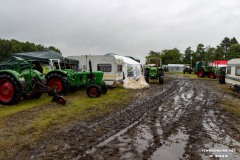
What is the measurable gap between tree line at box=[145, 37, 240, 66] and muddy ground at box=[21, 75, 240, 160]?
61.2 metres

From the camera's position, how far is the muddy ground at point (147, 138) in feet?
15.9

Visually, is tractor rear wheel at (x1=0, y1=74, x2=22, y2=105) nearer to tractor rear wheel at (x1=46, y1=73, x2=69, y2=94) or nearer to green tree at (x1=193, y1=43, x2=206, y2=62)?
tractor rear wheel at (x1=46, y1=73, x2=69, y2=94)

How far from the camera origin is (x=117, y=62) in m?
16.6

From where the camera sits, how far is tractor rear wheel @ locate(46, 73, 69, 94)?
12406 millimetres

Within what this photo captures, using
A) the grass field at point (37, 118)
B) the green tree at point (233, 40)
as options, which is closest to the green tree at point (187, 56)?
the green tree at point (233, 40)

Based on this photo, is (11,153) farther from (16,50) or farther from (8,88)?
(16,50)

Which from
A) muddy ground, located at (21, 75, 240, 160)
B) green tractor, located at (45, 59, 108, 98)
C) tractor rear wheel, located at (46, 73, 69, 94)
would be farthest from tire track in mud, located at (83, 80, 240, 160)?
tractor rear wheel, located at (46, 73, 69, 94)

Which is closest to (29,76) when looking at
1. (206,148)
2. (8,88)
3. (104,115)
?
(8,88)

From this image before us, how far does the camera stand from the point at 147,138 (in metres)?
5.86

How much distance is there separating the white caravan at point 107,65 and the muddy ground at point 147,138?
775 cm

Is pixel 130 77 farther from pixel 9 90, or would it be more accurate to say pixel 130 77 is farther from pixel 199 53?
pixel 199 53

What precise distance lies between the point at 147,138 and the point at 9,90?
248 inches

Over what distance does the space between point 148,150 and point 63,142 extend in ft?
5.99

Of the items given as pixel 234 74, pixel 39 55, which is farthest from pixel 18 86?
pixel 234 74
